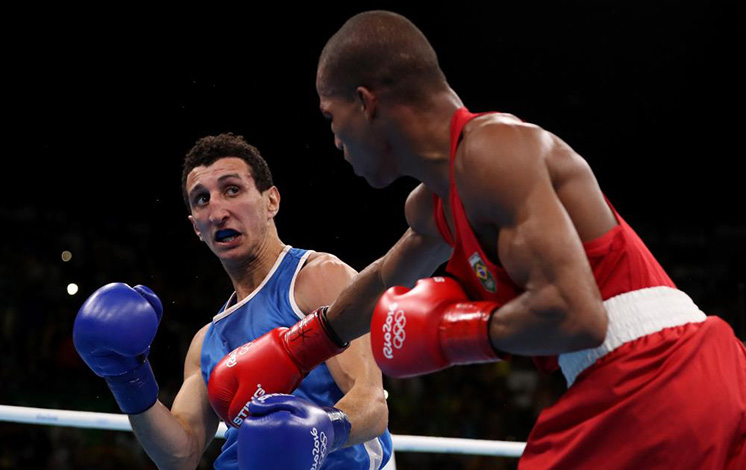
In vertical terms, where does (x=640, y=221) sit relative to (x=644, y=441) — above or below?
below

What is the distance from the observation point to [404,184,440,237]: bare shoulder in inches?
89.0

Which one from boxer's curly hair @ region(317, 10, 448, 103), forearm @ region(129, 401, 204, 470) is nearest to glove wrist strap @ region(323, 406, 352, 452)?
forearm @ region(129, 401, 204, 470)

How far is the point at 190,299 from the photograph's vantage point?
24.8 ft

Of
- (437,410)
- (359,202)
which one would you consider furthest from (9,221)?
(437,410)

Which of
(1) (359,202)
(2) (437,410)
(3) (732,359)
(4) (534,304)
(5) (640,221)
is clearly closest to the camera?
(4) (534,304)

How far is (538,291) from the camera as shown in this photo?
1.65 metres

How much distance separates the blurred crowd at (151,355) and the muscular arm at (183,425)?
9.74ft

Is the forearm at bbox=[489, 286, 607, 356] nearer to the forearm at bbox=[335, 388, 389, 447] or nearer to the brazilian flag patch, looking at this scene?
the brazilian flag patch

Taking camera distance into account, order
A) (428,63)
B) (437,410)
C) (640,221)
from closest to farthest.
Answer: (428,63) < (437,410) < (640,221)

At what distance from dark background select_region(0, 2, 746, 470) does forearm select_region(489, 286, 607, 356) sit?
4.96 metres

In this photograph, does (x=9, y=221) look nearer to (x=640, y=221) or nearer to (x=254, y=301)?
(x=254, y=301)

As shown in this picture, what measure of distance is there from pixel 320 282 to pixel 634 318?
4.53 ft

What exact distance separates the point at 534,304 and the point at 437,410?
5.69 meters

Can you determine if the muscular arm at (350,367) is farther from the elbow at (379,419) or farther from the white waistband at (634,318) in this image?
the white waistband at (634,318)
